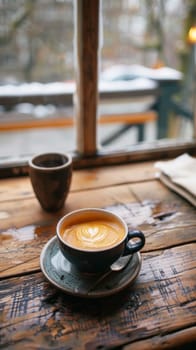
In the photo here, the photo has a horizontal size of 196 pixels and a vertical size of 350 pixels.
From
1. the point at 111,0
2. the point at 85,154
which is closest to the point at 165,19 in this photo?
the point at 111,0

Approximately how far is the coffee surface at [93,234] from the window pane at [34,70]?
549 mm

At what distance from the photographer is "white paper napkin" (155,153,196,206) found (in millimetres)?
813

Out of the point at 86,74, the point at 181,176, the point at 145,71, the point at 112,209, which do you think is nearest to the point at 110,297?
the point at 112,209

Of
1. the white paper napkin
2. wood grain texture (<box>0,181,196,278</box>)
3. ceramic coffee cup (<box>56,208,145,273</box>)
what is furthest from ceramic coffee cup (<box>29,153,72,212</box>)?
the white paper napkin

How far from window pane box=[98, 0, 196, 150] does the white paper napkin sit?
0.65 ft

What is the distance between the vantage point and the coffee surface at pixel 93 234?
0.54 m

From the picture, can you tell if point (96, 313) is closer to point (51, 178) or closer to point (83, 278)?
point (83, 278)

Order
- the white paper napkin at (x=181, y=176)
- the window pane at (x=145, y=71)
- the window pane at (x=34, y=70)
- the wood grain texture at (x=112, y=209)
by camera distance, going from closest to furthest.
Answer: the wood grain texture at (x=112, y=209), the white paper napkin at (x=181, y=176), the window pane at (x=34, y=70), the window pane at (x=145, y=71)

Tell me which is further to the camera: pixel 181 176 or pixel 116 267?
pixel 181 176

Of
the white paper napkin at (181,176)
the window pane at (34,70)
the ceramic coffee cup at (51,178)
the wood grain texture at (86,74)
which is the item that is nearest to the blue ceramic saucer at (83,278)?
the ceramic coffee cup at (51,178)

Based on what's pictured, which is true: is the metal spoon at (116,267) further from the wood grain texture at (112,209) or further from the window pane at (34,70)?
the window pane at (34,70)

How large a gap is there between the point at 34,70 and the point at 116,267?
2.47 feet

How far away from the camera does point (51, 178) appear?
2.36ft

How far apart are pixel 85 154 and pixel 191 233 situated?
1.40ft
